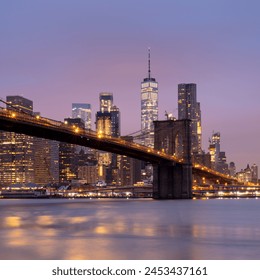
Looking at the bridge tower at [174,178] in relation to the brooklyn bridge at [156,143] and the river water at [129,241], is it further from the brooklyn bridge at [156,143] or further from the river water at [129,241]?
the river water at [129,241]

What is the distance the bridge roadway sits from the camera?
6083 centimetres

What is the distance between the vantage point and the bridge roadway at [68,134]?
60834mm

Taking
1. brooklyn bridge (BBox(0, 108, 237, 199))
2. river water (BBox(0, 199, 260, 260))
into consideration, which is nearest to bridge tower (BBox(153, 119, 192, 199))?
brooklyn bridge (BBox(0, 108, 237, 199))

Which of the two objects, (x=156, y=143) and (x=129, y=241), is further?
(x=156, y=143)

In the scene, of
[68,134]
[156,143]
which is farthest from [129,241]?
[156,143]

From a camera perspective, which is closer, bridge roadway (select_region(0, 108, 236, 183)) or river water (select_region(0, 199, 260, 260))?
river water (select_region(0, 199, 260, 260))

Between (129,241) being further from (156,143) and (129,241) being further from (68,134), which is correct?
(156,143)

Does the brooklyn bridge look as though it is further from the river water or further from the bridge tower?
the river water

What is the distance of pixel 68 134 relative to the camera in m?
70.1

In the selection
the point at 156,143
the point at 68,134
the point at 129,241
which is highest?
the point at 156,143

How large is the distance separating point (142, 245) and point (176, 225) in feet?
43.2

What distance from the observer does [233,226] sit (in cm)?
3775
